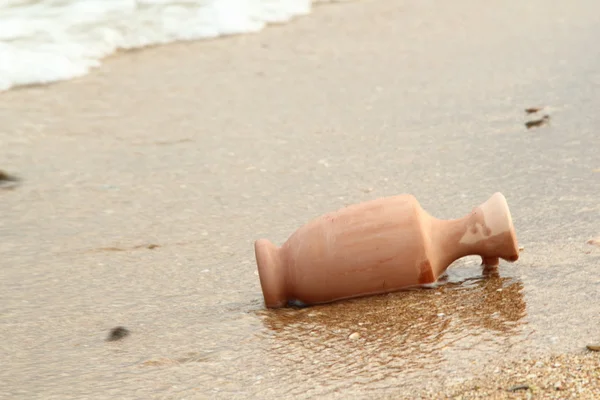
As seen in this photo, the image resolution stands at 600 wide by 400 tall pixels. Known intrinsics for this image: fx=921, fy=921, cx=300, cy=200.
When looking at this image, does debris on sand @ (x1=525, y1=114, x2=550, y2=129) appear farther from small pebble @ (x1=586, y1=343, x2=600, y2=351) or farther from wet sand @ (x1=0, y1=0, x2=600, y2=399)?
small pebble @ (x1=586, y1=343, x2=600, y2=351)

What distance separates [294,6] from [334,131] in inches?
127

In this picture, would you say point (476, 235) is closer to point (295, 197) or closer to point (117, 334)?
point (117, 334)

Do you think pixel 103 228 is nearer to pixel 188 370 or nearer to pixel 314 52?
pixel 188 370

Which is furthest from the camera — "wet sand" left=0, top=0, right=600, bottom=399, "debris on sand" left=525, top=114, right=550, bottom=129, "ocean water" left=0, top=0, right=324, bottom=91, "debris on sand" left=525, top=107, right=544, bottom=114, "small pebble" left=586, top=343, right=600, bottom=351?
"ocean water" left=0, top=0, right=324, bottom=91

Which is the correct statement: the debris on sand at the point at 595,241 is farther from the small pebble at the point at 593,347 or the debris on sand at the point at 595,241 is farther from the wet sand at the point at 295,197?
Result: the small pebble at the point at 593,347

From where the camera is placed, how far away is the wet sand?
2318mm

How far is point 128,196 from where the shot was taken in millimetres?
3869

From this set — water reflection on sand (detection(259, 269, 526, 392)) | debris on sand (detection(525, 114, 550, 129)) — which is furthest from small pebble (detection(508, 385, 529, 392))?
debris on sand (detection(525, 114, 550, 129))

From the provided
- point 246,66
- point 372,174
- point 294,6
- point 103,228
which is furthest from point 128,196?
point 294,6

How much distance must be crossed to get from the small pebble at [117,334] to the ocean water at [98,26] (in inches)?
134

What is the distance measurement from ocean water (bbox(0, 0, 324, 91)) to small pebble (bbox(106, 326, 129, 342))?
11.2ft

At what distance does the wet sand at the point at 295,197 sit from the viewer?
2.32 m

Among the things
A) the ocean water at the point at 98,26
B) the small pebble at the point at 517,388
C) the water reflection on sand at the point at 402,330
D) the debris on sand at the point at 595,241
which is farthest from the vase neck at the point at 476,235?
the ocean water at the point at 98,26

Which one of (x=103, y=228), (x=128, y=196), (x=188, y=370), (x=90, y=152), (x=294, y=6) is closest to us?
(x=188, y=370)
